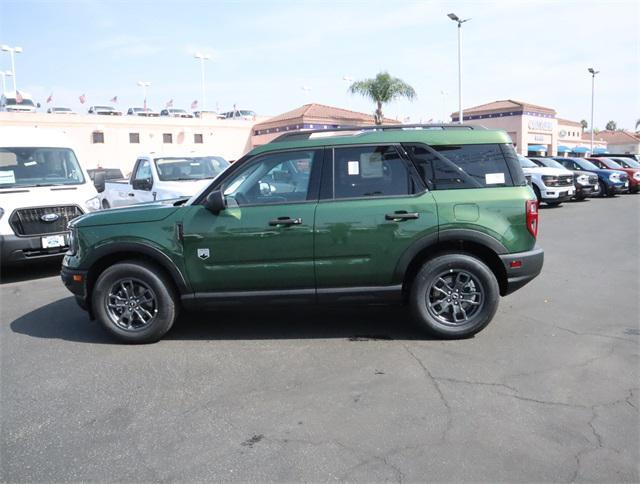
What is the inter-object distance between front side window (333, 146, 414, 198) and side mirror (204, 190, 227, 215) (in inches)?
40.4

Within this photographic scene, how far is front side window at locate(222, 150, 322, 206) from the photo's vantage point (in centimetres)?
493

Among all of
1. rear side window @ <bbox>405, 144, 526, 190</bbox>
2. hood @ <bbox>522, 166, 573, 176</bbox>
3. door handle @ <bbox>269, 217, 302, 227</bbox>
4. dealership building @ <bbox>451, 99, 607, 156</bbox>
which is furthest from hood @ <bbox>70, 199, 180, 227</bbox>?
dealership building @ <bbox>451, 99, 607, 156</bbox>

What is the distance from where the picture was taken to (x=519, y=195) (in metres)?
4.88

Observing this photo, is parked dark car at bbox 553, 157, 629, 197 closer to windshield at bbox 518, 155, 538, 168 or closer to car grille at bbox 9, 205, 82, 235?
windshield at bbox 518, 155, 538, 168

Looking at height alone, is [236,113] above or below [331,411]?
above

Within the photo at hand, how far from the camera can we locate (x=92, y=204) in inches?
340

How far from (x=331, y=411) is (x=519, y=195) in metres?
2.66

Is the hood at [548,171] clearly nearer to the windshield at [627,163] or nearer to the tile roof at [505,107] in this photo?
the windshield at [627,163]

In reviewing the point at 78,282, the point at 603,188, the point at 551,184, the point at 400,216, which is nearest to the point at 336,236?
the point at 400,216

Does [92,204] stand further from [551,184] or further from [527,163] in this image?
[527,163]

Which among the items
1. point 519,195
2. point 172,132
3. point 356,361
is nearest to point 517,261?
point 519,195

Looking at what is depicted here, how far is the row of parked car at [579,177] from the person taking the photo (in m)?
17.0

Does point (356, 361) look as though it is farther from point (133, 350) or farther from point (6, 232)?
point (6, 232)

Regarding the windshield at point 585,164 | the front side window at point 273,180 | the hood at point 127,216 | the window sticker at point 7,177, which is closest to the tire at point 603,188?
the windshield at point 585,164
